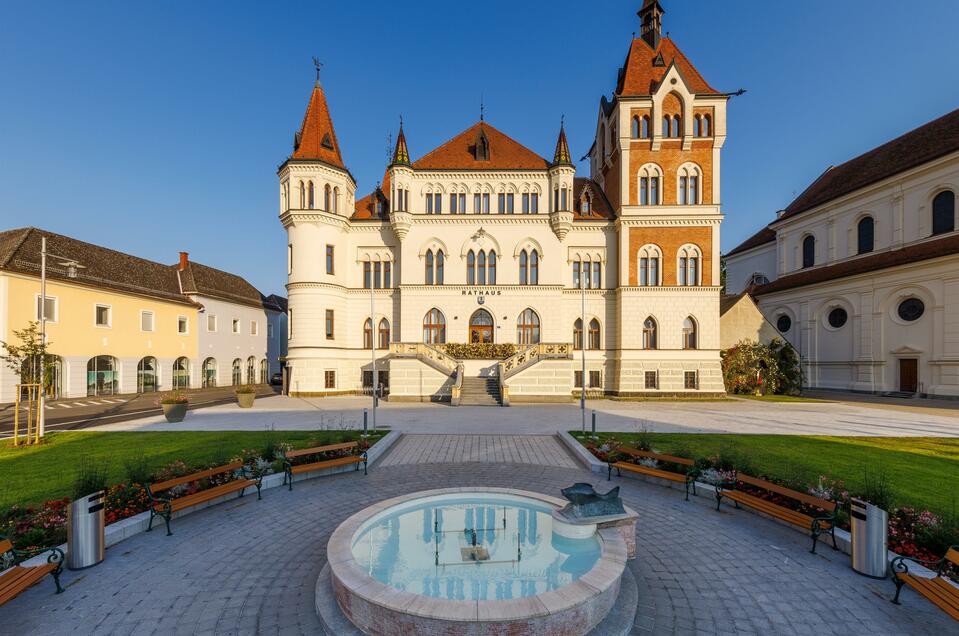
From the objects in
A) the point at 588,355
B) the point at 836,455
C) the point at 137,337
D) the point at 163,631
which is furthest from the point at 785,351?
the point at 137,337

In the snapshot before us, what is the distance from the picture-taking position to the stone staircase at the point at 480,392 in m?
24.4

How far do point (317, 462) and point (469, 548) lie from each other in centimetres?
643

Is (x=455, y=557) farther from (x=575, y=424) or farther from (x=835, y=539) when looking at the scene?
(x=575, y=424)

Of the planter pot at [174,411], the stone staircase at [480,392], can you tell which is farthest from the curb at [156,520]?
the stone staircase at [480,392]

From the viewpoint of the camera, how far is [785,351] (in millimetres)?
30625

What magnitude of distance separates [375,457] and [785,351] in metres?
34.2

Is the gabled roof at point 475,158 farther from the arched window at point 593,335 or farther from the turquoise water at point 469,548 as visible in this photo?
the turquoise water at point 469,548

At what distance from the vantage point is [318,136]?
30.1 m

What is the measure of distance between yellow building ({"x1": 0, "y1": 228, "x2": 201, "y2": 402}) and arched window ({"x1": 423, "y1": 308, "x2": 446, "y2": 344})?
20.8 metres

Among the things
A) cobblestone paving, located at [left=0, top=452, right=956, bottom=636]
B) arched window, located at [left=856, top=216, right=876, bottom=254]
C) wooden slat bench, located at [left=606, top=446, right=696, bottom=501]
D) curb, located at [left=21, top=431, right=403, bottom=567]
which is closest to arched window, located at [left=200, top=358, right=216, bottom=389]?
curb, located at [left=21, top=431, right=403, bottom=567]

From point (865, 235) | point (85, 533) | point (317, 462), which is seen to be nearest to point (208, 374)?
point (317, 462)

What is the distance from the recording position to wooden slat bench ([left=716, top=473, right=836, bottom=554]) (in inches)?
260

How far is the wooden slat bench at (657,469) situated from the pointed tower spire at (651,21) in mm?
37058

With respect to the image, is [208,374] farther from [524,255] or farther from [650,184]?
[650,184]
